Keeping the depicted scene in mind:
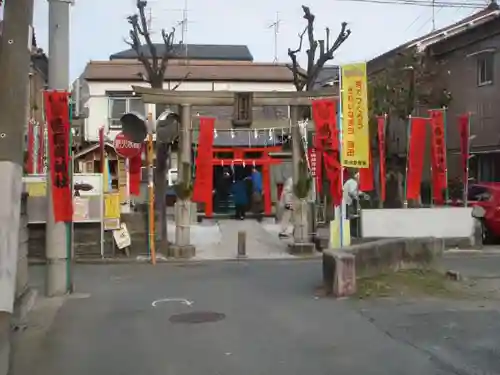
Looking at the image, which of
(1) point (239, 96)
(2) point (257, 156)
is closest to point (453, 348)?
(1) point (239, 96)

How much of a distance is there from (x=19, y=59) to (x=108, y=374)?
12.0ft

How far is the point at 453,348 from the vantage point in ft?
25.7

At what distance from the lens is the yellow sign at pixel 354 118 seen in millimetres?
13883

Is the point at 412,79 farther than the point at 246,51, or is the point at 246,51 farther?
the point at 246,51

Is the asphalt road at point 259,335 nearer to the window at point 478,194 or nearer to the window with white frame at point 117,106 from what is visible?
the window at point 478,194

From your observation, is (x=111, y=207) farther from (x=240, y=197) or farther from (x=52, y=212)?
(x=240, y=197)

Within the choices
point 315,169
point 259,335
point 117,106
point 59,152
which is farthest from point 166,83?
point 259,335

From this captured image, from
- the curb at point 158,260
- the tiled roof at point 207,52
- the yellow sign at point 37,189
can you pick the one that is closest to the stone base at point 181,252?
the curb at point 158,260

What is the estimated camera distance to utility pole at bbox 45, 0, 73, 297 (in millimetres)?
11852

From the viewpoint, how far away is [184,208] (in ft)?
57.6

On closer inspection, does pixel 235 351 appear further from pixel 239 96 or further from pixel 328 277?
pixel 239 96

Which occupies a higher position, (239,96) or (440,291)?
(239,96)

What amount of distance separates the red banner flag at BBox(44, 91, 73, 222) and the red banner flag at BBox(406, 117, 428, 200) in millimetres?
9709

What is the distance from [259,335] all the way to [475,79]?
2041 cm
